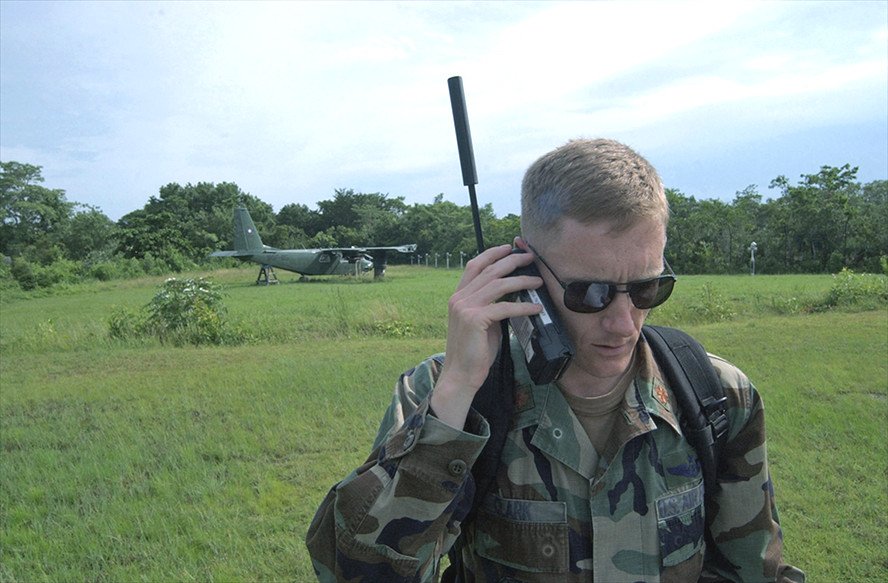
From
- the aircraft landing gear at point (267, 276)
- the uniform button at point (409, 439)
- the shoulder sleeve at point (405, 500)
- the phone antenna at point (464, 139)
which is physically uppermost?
the phone antenna at point (464, 139)

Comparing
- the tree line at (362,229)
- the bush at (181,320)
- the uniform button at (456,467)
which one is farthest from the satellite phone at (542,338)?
the tree line at (362,229)

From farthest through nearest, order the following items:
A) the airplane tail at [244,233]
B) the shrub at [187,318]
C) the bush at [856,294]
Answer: the airplane tail at [244,233] → the bush at [856,294] → the shrub at [187,318]

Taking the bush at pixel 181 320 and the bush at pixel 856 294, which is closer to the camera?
the bush at pixel 181 320

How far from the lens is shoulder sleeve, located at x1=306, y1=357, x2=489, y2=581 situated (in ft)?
5.02

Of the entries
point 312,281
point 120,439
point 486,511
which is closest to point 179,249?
point 312,281

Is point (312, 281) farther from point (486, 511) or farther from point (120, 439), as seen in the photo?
point (486, 511)

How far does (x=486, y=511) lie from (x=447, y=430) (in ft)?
1.17

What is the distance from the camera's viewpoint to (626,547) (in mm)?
1696

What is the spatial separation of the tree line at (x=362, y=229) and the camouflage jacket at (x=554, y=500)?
3419cm

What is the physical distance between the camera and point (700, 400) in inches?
70.2

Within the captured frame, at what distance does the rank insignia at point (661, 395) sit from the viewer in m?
1.79

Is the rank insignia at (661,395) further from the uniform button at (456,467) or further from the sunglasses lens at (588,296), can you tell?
the uniform button at (456,467)

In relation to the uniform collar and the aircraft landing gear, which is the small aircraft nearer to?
the aircraft landing gear

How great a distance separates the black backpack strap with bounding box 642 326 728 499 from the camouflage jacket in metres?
0.03
